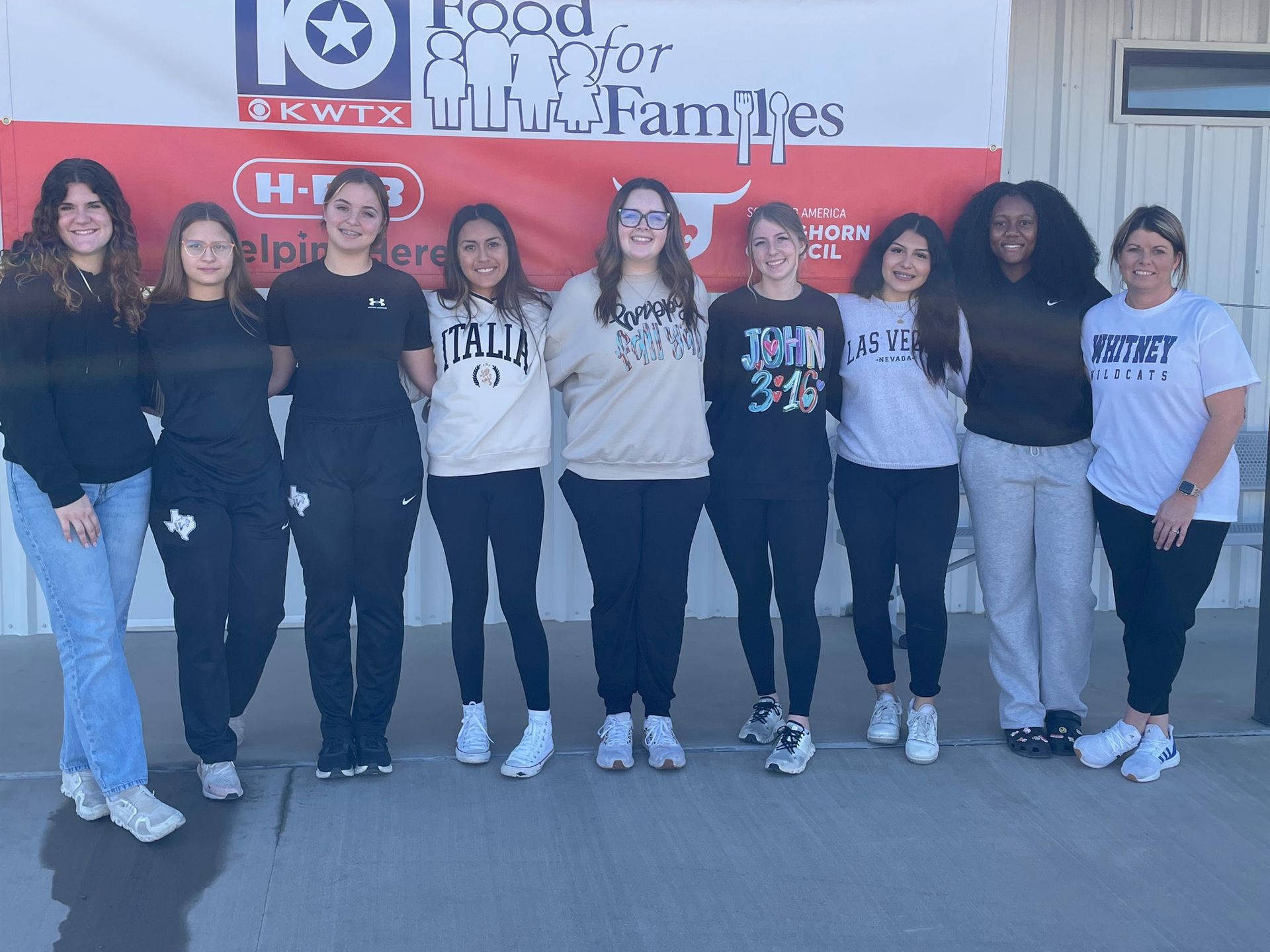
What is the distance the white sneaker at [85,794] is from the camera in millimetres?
3359

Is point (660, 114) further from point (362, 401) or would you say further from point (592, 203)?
point (362, 401)

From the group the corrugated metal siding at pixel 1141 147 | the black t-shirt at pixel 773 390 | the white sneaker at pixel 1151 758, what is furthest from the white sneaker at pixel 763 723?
the corrugated metal siding at pixel 1141 147

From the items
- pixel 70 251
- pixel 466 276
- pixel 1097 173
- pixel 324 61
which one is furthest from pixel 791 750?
pixel 1097 173

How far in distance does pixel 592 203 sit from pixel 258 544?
1.69m

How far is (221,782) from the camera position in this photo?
11.5 ft

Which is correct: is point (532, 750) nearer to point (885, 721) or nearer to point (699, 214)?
point (885, 721)

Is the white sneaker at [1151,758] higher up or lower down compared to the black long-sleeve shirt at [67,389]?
lower down

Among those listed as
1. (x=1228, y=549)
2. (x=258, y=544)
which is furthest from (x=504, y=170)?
(x=1228, y=549)

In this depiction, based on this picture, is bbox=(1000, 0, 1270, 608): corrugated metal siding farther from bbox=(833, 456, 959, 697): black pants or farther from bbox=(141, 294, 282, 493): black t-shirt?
bbox=(141, 294, 282, 493): black t-shirt

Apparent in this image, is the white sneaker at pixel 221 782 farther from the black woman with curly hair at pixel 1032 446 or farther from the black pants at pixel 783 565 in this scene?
the black woman with curly hair at pixel 1032 446

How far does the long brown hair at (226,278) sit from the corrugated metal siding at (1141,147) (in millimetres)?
3766

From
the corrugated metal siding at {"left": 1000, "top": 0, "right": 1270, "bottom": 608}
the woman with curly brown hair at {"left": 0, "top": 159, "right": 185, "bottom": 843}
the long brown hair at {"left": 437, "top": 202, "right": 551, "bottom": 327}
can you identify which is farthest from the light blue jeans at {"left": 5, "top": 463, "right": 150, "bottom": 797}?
the corrugated metal siding at {"left": 1000, "top": 0, "right": 1270, "bottom": 608}

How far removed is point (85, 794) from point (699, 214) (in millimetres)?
2742

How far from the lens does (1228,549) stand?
5.96m
